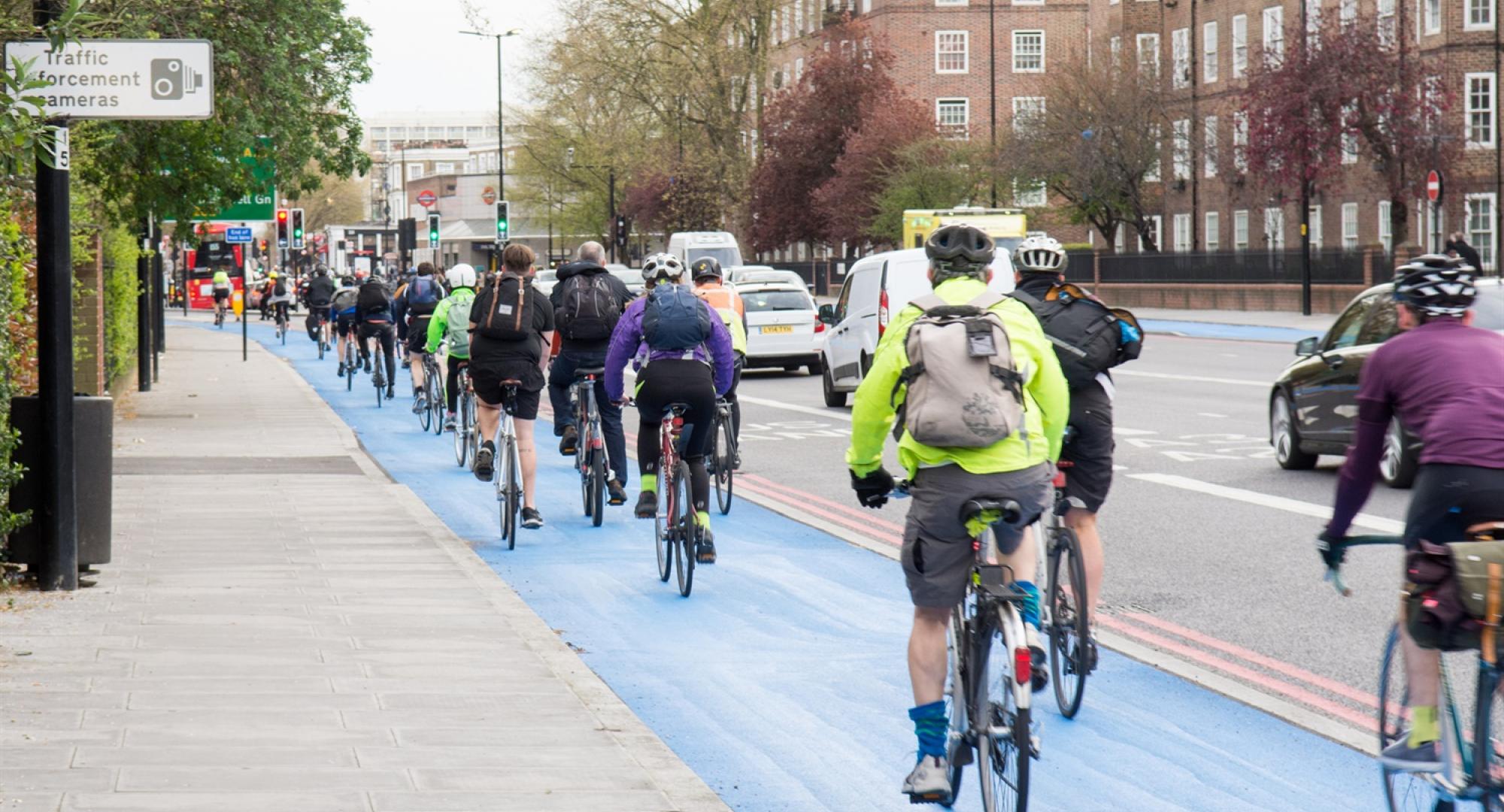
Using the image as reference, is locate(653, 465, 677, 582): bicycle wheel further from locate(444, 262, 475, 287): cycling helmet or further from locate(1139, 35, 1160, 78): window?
locate(1139, 35, 1160, 78): window

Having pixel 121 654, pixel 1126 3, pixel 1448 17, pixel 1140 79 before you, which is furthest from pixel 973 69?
pixel 121 654

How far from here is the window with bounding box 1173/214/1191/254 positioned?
62938mm

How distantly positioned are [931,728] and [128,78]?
589 centimetres

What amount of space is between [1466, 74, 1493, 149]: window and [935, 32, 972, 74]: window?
1242 inches

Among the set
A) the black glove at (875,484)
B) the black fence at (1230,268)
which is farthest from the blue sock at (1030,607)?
the black fence at (1230,268)

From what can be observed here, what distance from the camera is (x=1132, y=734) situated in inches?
277

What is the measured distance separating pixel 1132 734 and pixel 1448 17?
46.5 meters

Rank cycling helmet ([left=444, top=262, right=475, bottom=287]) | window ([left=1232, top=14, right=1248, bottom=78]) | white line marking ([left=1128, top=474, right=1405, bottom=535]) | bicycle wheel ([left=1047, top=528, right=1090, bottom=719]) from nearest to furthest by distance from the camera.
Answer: bicycle wheel ([left=1047, top=528, right=1090, bottom=719]) → white line marking ([left=1128, top=474, right=1405, bottom=535]) → cycling helmet ([left=444, top=262, right=475, bottom=287]) → window ([left=1232, top=14, right=1248, bottom=78])

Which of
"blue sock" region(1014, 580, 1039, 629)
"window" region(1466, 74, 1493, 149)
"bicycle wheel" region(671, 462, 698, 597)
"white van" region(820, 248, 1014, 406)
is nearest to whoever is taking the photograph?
"blue sock" region(1014, 580, 1039, 629)

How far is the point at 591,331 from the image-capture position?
13.1m

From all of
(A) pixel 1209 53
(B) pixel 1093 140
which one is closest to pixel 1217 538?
(B) pixel 1093 140

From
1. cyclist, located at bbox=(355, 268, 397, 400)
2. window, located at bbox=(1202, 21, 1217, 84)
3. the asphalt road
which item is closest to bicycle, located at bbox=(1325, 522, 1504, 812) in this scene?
the asphalt road

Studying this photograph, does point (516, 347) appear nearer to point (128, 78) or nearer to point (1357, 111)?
point (128, 78)

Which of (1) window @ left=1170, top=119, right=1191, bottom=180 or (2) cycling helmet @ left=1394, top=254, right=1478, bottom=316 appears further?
(1) window @ left=1170, top=119, right=1191, bottom=180
